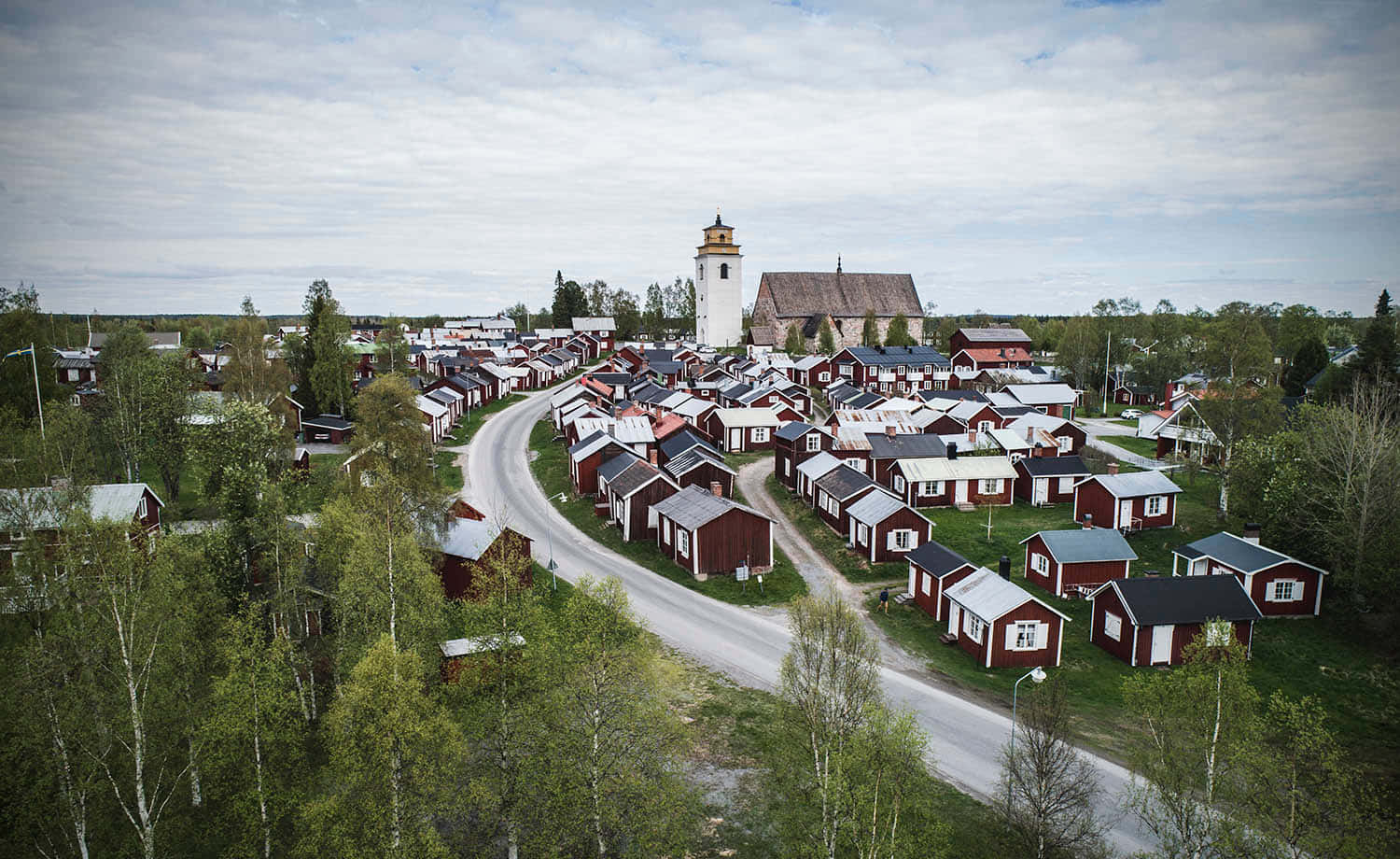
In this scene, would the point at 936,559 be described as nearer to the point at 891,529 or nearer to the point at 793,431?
the point at 891,529

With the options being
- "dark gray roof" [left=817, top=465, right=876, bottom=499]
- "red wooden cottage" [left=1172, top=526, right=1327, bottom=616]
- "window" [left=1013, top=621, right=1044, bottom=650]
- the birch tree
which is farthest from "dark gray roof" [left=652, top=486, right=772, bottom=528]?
the birch tree

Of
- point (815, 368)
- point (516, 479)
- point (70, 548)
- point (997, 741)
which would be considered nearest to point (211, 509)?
point (516, 479)

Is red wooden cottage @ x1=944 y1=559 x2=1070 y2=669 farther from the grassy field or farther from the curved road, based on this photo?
the curved road

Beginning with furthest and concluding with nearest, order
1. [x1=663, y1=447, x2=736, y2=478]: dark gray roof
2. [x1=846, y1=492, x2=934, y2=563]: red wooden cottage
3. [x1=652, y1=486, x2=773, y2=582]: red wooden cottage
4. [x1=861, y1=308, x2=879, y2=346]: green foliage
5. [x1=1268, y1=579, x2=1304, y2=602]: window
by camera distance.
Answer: [x1=861, y1=308, x2=879, y2=346]: green foliage
[x1=663, y1=447, x2=736, y2=478]: dark gray roof
[x1=846, y1=492, x2=934, y2=563]: red wooden cottage
[x1=652, y1=486, x2=773, y2=582]: red wooden cottage
[x1=1268, y1=579, x2=1304, y2=602]: window

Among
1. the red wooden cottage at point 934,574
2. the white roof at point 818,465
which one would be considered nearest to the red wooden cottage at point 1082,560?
the red wooden cottage at point 934,574

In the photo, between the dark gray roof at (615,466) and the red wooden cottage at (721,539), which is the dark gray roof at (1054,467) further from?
the dark gray roof at (615,466)

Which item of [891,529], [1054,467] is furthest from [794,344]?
[891,529]

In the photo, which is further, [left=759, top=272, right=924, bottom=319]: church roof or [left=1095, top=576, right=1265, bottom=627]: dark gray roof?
[left=759, top=272, right=924, bottom=319]: church roof
